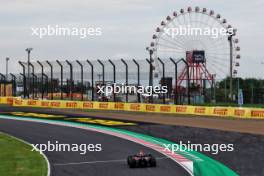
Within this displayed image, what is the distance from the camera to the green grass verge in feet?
48.3

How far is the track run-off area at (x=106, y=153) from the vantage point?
15055 mm

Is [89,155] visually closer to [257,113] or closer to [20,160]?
[20,160]

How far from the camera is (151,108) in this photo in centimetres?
4112

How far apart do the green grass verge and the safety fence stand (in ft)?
56.7

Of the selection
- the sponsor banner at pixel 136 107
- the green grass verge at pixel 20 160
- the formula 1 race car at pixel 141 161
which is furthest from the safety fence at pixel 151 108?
the formula 1 race car at pixel 141 161

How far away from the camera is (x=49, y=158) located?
18.0 meters

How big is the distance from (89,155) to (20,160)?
8.57 ft

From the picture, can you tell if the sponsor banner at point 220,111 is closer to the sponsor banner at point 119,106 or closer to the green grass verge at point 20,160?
the sponsor banner at point 119,106

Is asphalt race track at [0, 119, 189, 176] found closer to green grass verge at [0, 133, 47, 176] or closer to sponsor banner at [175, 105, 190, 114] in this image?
green grass verge at [0, 133, 47, 176]

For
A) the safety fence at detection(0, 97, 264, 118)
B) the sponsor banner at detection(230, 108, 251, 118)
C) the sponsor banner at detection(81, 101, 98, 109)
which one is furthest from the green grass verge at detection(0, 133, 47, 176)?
the sponsor banner at detection(81, 101, 98, 109)

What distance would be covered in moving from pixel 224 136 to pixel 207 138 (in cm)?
89

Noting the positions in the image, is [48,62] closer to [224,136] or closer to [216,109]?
[216,109]

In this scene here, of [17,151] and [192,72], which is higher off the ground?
[192,72]

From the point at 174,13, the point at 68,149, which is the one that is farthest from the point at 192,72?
the point at 68,149
